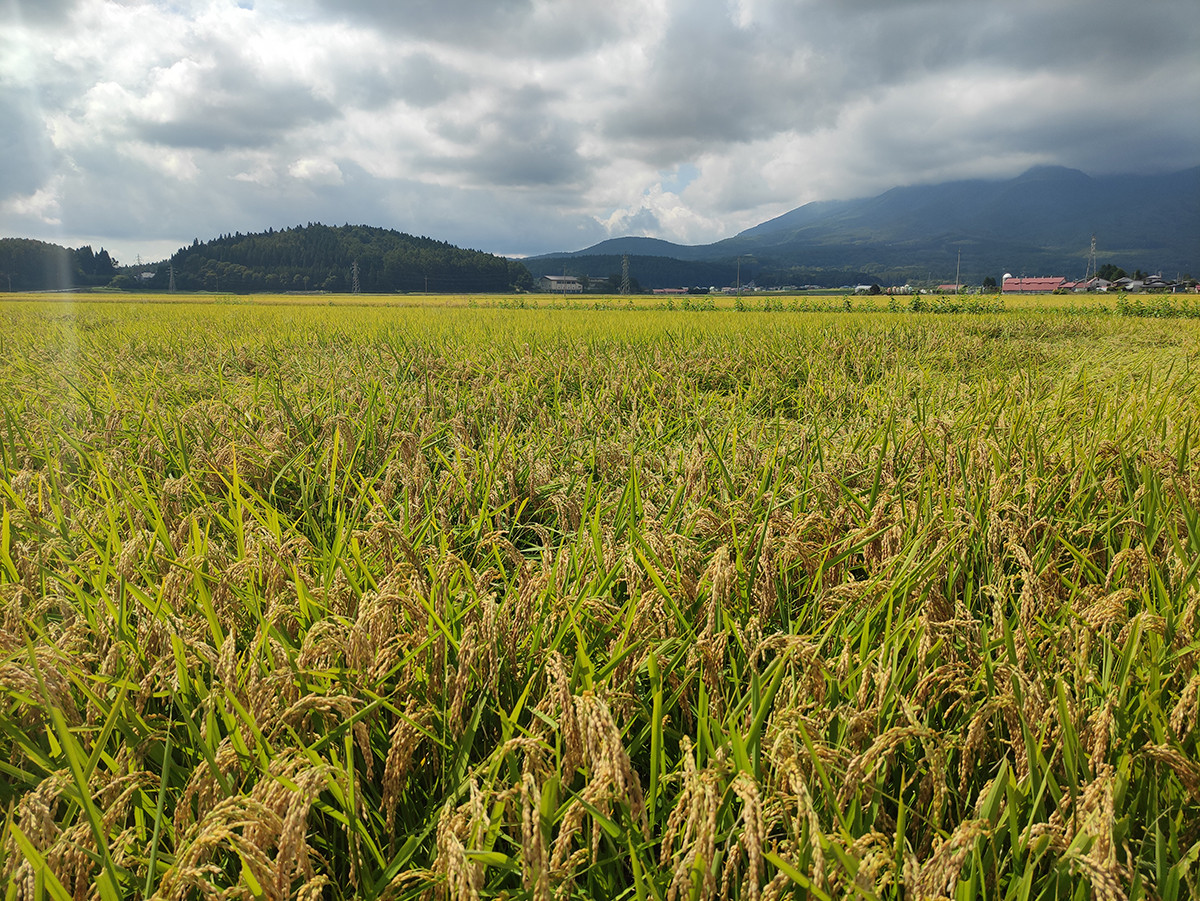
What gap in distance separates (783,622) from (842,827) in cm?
88

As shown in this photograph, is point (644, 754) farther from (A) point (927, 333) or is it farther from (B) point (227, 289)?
(B) point (227, 289)

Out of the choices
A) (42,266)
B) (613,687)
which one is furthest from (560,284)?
(613,687)

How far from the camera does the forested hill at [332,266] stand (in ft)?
289

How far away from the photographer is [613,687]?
149cm

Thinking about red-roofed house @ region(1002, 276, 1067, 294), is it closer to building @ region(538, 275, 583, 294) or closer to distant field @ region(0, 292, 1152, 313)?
distant field @ region(0, 292, 1152, 313)

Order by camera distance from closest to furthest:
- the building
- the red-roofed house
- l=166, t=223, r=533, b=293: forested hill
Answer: l=166, t=223, r=533, b=293: forested hill < the red-roofed house < the building

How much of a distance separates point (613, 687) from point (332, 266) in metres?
104

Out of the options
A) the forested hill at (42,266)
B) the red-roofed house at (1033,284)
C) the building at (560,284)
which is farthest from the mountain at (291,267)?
the red-roofed house at (1033,284)

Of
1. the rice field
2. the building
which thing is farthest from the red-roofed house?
the rice field

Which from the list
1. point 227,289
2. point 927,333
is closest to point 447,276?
point 227,289

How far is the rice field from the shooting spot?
3.25 feet

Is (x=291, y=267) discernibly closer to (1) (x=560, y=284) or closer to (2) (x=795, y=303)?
(1) (x=560, y=284)

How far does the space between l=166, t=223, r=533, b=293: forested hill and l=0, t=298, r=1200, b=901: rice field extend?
295 ft

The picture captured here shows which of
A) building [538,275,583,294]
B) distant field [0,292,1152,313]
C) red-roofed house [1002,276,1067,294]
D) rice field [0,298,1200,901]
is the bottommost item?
rice field [0,298,1200,901]
